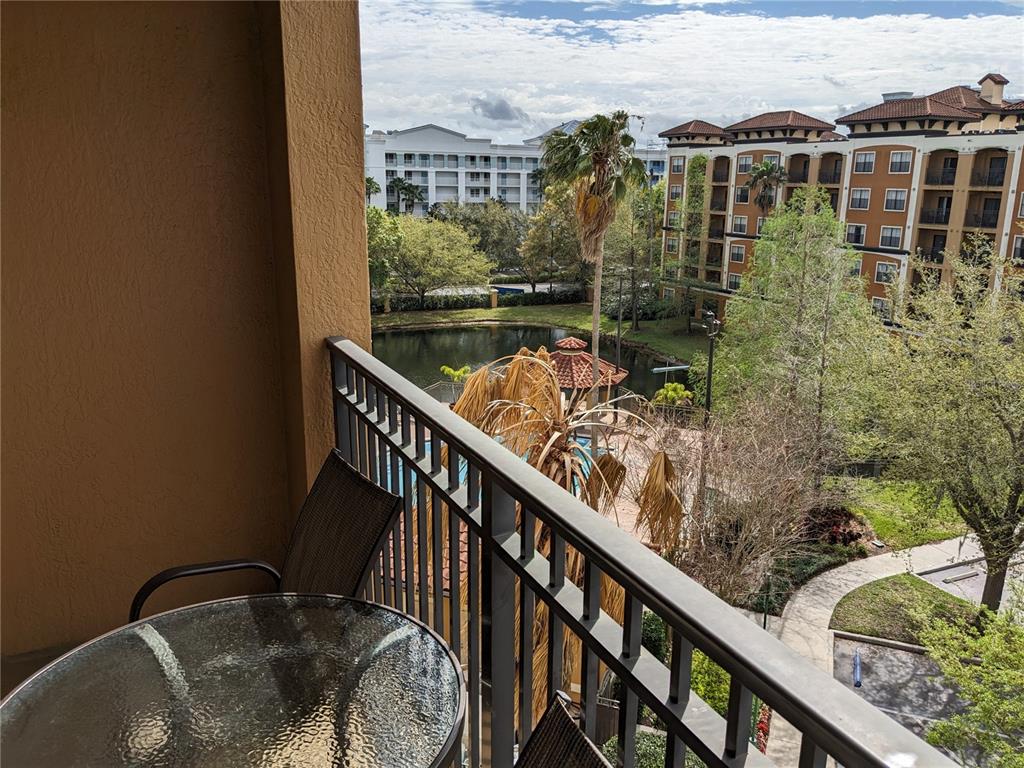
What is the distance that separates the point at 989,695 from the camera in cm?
964

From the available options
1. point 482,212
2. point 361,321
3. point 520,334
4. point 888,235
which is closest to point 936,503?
point 888,235

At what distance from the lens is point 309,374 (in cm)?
194

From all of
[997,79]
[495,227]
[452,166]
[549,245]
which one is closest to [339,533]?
[997,79]

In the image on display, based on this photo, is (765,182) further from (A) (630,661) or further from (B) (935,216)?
(A) (630,661)

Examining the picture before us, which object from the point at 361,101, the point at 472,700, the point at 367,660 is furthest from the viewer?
the point at 361,101

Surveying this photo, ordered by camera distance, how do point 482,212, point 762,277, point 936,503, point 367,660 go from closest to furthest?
point 367,660
point 936,503
point 762,277
point 482,212

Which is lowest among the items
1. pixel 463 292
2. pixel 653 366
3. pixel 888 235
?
pixel 653 366

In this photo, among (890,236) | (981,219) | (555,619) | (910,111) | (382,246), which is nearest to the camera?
(555,619)

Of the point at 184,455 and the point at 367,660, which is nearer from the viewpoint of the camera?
the point at 367,660

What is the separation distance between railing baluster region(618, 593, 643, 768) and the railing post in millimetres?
333

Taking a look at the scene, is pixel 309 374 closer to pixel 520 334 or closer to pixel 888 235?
pixel 888 235

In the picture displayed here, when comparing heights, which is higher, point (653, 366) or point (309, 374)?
point (309, 374)

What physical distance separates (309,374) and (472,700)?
944mm

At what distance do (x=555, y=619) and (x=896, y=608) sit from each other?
45.8 ft
